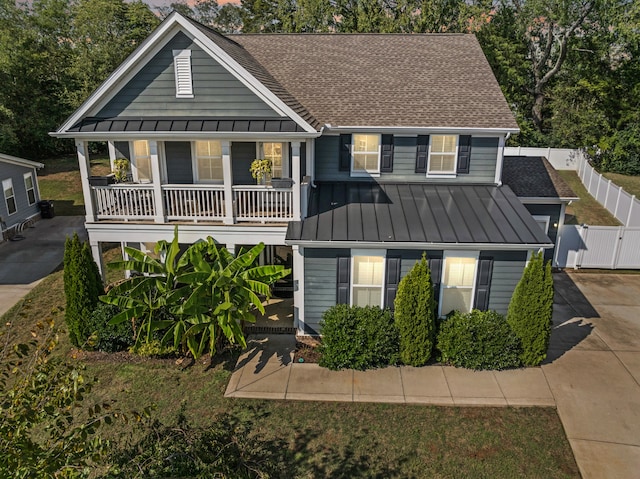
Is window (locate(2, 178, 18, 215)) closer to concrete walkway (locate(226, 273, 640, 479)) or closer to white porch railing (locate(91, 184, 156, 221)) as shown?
white porch railing (locate(91, 184, 156, 221))

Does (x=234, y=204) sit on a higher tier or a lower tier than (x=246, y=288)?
higher

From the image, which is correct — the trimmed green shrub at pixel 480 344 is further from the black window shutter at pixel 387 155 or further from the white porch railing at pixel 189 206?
the white porch railing at pixel 189 206

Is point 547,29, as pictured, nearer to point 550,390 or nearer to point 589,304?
point 589,304

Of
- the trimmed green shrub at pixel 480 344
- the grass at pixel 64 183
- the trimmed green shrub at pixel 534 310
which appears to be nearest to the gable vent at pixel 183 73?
the trimmed green shrub at pixel 480 344

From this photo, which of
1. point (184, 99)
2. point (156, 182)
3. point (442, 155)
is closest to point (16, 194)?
point (156, 182)

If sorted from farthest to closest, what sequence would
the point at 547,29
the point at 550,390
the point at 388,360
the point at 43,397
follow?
the point at 547,29 → the point at 388,360 → the point at 550,390 → the point at 43,397

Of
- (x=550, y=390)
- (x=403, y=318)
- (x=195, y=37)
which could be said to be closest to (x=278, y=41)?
(x=195, y=37)

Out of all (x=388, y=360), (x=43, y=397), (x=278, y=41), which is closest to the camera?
(x=43, y=397)

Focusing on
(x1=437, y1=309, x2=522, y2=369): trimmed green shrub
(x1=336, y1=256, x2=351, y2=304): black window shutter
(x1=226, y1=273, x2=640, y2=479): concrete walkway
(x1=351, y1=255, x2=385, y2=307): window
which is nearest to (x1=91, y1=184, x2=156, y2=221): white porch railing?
(x1=226, y1=273, x2=640, y2=479): concrete walkway
